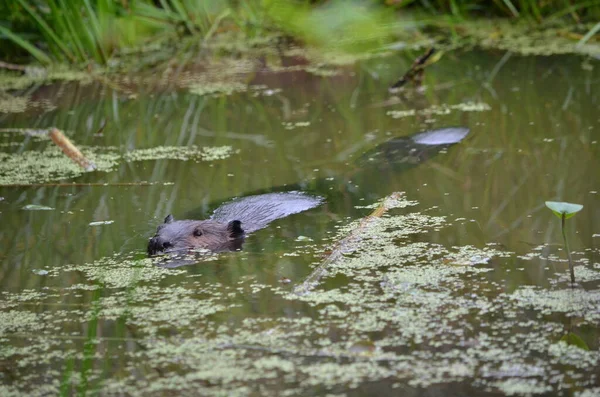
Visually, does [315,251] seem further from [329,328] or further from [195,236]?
[329,328]

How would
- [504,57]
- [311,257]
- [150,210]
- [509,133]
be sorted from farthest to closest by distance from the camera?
[504,57]
[509,133]
[150,210]
[311,257]

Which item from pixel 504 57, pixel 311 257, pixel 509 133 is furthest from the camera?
pixel 504 57

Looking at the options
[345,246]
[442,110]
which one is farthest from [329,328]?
[442,110]

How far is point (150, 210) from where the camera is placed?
3561mm

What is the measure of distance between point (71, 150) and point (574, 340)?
9.24ft

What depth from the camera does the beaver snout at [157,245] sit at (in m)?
3.02

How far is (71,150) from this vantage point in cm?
429

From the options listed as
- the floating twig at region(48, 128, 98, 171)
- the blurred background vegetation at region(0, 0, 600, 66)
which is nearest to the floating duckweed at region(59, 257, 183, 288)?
the floating twig at region(48, 128, 98, 171)

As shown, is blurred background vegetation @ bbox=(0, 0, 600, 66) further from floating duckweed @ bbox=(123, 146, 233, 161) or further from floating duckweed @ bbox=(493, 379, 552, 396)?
floating duckweed @ bbox=(493, 379, 552, 396)

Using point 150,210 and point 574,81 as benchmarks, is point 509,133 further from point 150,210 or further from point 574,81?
point 150,210

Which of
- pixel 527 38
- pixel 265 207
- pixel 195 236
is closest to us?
pixel 195 236

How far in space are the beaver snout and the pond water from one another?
0.17 feet

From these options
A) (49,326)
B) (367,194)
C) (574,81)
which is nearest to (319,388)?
(49,326)

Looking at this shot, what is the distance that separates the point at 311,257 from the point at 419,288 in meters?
0.46
